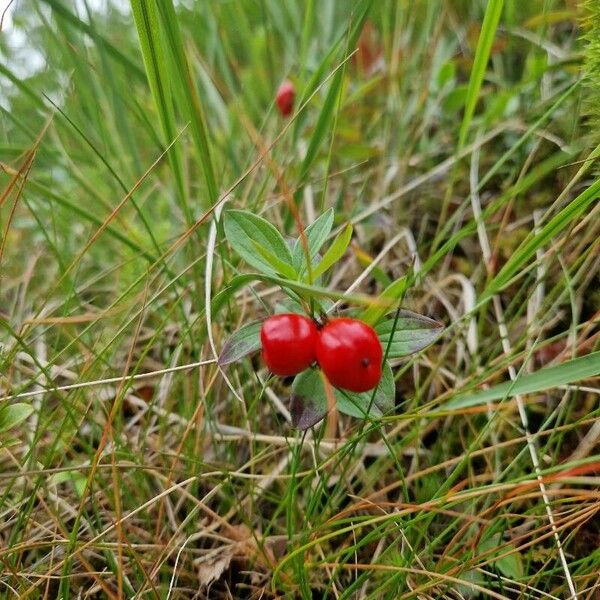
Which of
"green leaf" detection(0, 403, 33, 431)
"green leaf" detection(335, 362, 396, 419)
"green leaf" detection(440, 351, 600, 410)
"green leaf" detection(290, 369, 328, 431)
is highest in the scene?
"green leaf" detection(0, 403, 33, 431)

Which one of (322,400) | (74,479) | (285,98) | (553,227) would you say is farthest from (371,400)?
(285,98)

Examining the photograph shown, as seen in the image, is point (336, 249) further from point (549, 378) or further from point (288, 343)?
point (549, 378)

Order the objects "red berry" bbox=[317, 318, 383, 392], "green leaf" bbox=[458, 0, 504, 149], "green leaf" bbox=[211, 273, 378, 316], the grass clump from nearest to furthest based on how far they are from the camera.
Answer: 1. "green leaf" bbox=[211, 273, 378, 316]
2. "red berry" bbox=[317, 318, 383, 392]
3. the grass clump
4. "green leaf" bbox=[458, 0, 504, 149]

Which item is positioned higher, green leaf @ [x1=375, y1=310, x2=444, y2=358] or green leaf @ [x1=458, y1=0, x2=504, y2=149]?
green leaf @ [x1=458, y1=0, x2=504, y2=149]

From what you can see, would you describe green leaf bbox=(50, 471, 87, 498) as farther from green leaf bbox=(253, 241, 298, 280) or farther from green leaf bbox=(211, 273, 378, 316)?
green leaf bbox=(253, 241, 298, 280)

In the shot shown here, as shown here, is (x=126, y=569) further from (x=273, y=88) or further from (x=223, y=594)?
(x=273, y=88)

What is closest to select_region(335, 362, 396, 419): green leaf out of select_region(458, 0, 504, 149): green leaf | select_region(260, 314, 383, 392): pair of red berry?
select_region(260, 314, 383, 392): pair of red berry

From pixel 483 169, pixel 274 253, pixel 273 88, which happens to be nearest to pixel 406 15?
pixel 273 88
